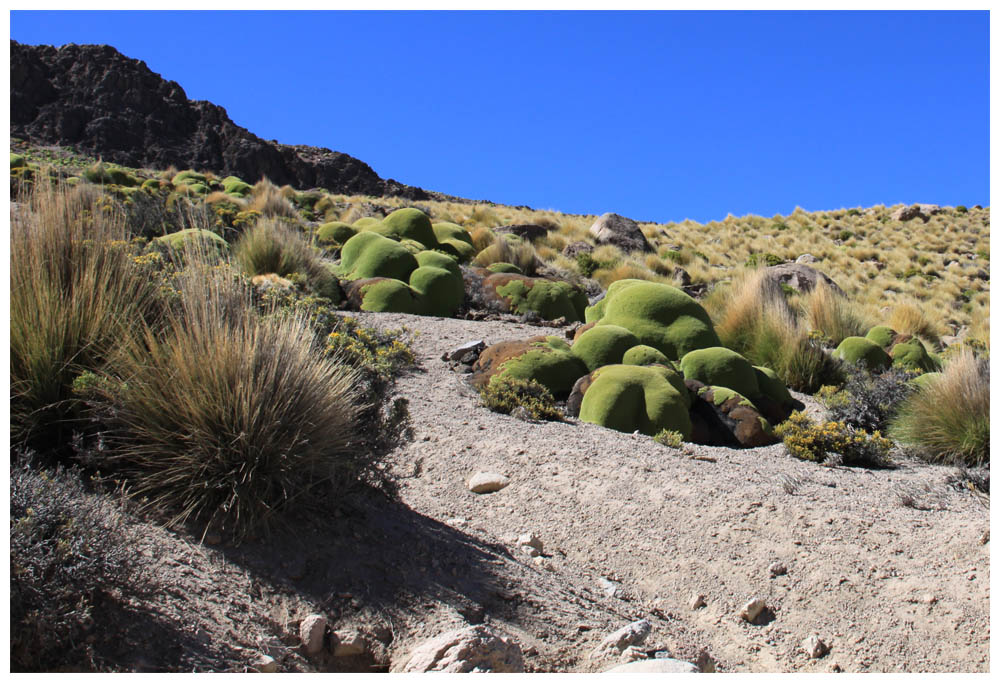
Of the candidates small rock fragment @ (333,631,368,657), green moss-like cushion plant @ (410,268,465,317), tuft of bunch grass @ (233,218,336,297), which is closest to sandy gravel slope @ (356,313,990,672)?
small rock fragment @ (333,631,368,657)

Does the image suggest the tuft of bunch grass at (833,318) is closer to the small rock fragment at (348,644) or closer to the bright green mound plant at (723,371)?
the bright green mound plant at (723,371)

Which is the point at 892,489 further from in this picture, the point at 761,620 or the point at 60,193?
the point at 60,193

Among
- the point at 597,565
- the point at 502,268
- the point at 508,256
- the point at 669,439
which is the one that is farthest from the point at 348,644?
the point at 508,256

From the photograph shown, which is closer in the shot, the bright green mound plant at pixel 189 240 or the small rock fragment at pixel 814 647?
the small rock fragment at pixel 814 647

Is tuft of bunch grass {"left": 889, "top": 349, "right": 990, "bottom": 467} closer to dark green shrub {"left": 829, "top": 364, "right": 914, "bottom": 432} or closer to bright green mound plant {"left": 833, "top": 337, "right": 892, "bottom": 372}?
dark green shrub {"left": 829, "top": 364, "right": 914, "bottom": 432}

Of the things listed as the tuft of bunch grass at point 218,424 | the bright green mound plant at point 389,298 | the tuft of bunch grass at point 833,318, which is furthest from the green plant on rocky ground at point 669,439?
the tuft of bunch grass at point 833,318

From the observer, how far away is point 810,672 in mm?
3691

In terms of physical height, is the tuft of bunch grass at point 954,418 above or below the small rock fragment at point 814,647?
above

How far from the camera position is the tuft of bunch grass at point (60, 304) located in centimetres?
366

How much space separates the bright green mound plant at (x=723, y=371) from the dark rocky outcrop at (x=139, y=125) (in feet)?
132

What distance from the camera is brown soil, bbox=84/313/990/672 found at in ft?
10.7

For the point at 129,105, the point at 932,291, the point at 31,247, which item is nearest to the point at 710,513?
the point at 31,247

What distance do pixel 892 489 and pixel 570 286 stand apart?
6931mm

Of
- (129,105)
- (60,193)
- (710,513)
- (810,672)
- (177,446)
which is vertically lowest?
(810,672)
